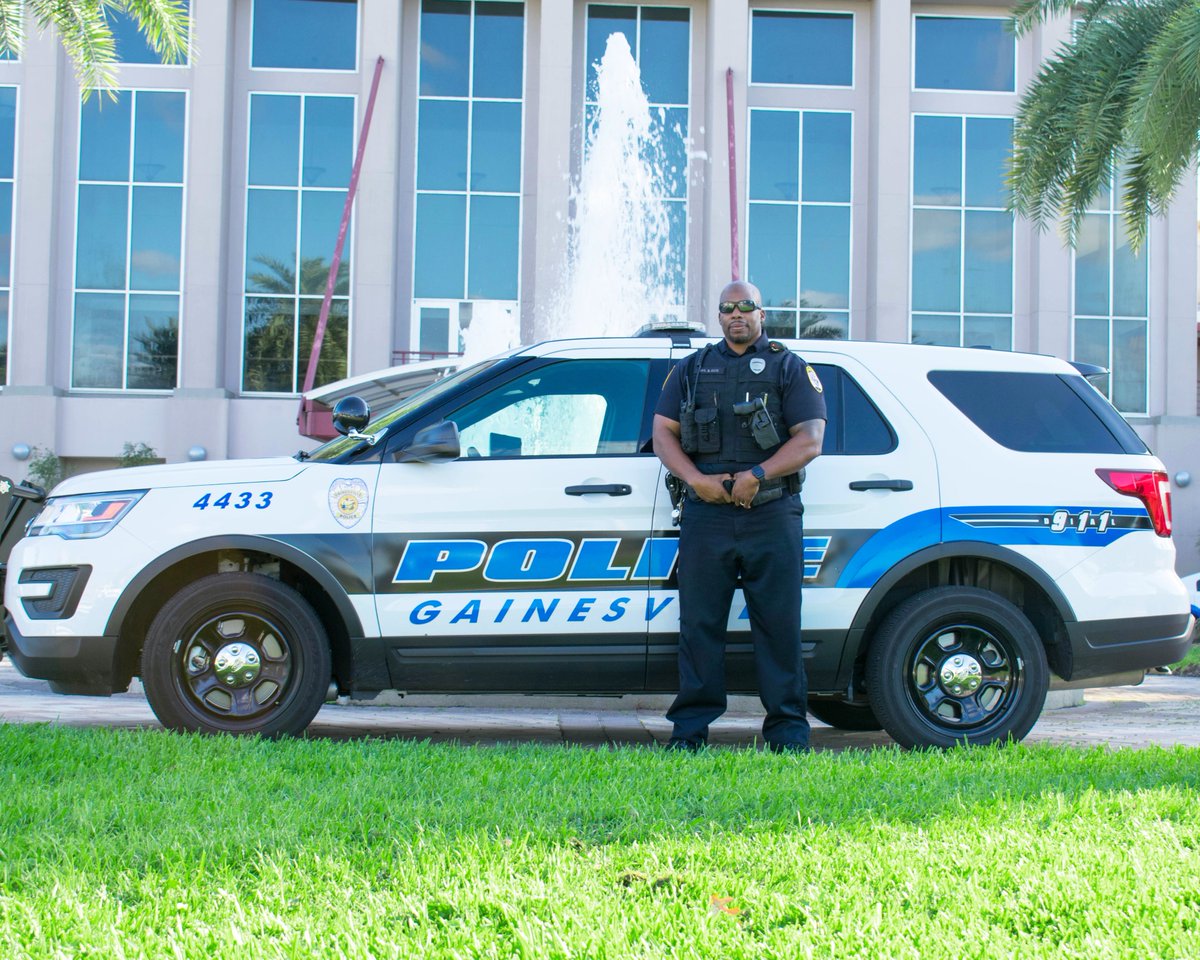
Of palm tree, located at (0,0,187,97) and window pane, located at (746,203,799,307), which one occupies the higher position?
window pane, located at (746,203,799,307)

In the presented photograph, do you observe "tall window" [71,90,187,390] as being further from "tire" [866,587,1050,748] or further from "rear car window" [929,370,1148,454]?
"tire" [866,587,1050,748]

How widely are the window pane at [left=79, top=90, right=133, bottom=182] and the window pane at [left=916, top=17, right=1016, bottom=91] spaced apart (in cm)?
1679

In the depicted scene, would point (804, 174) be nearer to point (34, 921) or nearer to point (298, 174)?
point (298, 174)

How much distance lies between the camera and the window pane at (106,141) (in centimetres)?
2631

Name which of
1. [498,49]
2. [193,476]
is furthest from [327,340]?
[193,476]

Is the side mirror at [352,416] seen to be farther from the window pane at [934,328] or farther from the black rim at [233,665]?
the window pane at [934,328]

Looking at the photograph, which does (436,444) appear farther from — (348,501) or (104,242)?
(104,242)

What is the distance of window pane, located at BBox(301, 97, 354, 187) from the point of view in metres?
26.5

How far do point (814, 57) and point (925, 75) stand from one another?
2.41m

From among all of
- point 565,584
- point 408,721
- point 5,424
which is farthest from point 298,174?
point 565,584

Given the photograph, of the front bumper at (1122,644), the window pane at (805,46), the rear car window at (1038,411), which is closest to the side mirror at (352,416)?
the rear car window at (1038,411)

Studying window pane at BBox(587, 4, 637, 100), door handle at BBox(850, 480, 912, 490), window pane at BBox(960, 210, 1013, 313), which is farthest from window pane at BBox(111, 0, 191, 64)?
door handle at BBox(850, 480, 912, 490)

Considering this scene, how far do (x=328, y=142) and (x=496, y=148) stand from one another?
11.5ft

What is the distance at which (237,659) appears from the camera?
5.38 meters
